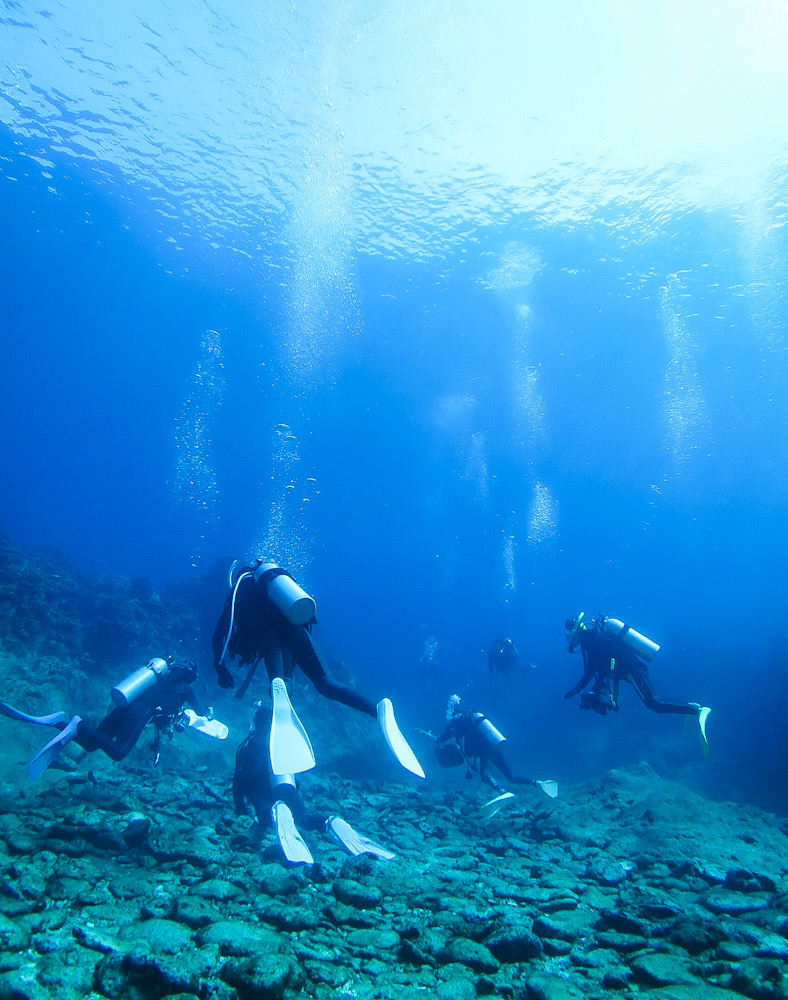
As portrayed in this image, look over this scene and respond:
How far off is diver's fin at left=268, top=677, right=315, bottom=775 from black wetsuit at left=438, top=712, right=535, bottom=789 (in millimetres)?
6521

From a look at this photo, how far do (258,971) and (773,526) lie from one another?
601ft

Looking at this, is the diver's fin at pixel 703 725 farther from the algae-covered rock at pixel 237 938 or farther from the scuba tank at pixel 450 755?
the algae-covered rock at pixel 237 938

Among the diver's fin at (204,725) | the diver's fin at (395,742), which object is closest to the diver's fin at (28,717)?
the diver's fin at (204,725)

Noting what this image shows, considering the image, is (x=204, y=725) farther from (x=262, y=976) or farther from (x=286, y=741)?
(x=262, y=976)

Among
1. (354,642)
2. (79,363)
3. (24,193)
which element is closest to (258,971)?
(24,193)

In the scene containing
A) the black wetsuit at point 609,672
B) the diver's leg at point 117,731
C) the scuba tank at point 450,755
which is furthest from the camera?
the scuba tank at point 450,755

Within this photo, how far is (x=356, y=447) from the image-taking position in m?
71.9

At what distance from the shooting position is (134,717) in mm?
7055

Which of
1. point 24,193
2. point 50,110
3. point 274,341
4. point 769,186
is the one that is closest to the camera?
point 50,110

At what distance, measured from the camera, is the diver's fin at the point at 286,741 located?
11.8 ft

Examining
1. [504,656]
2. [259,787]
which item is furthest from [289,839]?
[504,656]

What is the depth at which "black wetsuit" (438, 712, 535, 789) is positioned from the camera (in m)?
9.31

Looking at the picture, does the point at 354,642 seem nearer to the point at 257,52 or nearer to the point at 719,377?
the point at 719,377

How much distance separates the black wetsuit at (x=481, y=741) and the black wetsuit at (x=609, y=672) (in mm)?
1838
